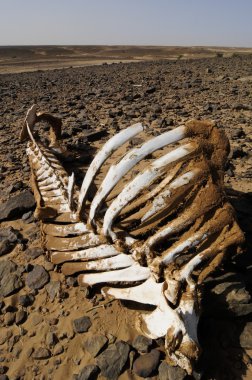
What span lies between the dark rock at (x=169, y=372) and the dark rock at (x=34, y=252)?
153 cm

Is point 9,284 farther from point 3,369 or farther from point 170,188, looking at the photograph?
point 170,188

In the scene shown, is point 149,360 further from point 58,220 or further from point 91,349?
point 58,220

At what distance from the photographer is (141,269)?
2291 mm

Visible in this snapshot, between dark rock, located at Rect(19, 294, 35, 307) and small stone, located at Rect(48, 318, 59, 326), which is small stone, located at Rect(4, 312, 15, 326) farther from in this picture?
small stone, located at Rect(48, 318, 59, 326)

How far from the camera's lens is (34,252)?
3.15 meters

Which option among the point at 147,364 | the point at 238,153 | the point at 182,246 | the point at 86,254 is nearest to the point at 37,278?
the point at 86,254

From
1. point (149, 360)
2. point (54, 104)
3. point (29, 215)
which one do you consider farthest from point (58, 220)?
point (54, 104)

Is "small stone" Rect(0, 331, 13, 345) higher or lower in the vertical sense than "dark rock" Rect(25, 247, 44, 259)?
lower

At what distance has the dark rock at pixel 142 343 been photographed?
2.12 metres

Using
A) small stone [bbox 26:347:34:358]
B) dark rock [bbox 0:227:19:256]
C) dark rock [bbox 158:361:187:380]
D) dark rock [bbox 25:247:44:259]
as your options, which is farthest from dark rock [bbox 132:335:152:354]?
dark rock [bbox 0:227:19:256]

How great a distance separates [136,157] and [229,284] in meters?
1.00

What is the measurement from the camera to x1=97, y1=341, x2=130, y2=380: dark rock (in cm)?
204

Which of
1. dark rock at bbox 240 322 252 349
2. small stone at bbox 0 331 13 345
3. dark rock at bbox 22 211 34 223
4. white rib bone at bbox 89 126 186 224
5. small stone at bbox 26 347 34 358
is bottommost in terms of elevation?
small stone at bbox 0 331 13 345

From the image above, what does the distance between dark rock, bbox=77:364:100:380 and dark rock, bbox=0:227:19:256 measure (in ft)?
4.93
